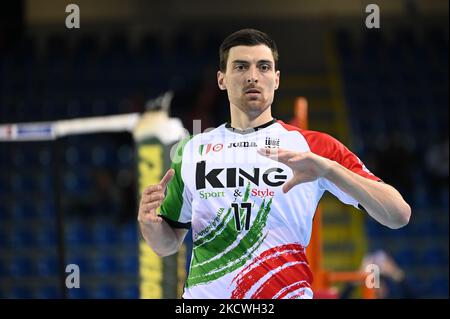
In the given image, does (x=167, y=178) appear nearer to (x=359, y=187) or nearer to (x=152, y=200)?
(x=152, y=200)

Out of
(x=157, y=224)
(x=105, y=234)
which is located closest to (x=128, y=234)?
(x=105, y=234)

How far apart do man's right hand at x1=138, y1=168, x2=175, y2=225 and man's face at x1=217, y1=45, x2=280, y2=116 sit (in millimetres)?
450

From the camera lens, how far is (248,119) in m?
3.57

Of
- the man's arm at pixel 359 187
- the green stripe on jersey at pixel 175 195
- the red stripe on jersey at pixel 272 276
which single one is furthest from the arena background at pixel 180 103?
the man's arm at pixel 359 187

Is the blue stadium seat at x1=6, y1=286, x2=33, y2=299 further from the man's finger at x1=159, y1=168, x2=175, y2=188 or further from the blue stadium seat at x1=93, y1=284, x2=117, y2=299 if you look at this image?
the man's finger at x1=159, y1=168, x2=175, y2=188

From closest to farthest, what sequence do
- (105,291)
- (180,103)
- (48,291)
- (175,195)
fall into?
(175,195) < (48,291) < (105,291) < (180,103)

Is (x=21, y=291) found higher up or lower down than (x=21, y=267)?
lower down

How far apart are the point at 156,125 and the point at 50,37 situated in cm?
1147

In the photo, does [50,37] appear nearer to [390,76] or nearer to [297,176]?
[390,76]

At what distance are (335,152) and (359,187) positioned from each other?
0.35 meters

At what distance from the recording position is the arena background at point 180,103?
1363 centimetres

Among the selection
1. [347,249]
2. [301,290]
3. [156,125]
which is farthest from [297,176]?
[347,249]

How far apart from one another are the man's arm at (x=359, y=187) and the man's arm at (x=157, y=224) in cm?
61

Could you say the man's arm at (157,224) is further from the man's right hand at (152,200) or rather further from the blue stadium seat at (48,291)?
the blue stadium seat at (48,291)
